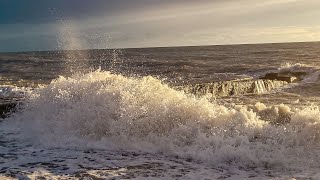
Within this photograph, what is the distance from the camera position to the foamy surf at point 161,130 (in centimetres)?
784

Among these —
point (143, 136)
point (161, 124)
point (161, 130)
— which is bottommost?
point (143, 136)

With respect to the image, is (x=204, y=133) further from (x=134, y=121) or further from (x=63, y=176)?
(x=63, y=176)

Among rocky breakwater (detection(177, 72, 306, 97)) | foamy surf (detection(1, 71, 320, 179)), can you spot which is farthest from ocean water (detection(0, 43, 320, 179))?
rocky breakwater (detection(177, 72, 306, 97))

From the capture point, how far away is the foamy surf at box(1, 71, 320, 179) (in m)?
7.84

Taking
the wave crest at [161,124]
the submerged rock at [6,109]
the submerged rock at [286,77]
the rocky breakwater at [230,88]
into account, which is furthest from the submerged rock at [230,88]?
the submerged rock at [6,109]

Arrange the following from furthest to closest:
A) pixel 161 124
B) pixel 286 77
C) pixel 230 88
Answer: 1. pixel 286 77
2. pixel 230 88
3. pixel 161 124

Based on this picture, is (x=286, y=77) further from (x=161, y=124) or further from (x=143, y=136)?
(x=143, y=136)

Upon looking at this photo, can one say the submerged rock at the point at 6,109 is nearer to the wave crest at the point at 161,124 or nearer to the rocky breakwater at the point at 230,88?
the wave crest at the point at 161,124

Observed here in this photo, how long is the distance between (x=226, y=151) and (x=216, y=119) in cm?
186

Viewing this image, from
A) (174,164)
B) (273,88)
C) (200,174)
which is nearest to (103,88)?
(174,164)

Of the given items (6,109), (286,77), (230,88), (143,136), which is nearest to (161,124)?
(143,136)

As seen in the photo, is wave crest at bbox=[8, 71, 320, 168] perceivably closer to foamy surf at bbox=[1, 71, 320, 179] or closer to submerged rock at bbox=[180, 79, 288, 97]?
foamy surf at bbox=[1, 71, 320, 179]

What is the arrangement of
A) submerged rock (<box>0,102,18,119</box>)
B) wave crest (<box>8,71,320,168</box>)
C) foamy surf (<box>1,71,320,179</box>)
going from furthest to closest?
submerged rock (<box>0,102,18,119</box>) < wave crest (<box>8,71,320,168</box>) < foamy surf (<box>1,71,320,179</box>)

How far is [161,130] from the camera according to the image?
9852mm
